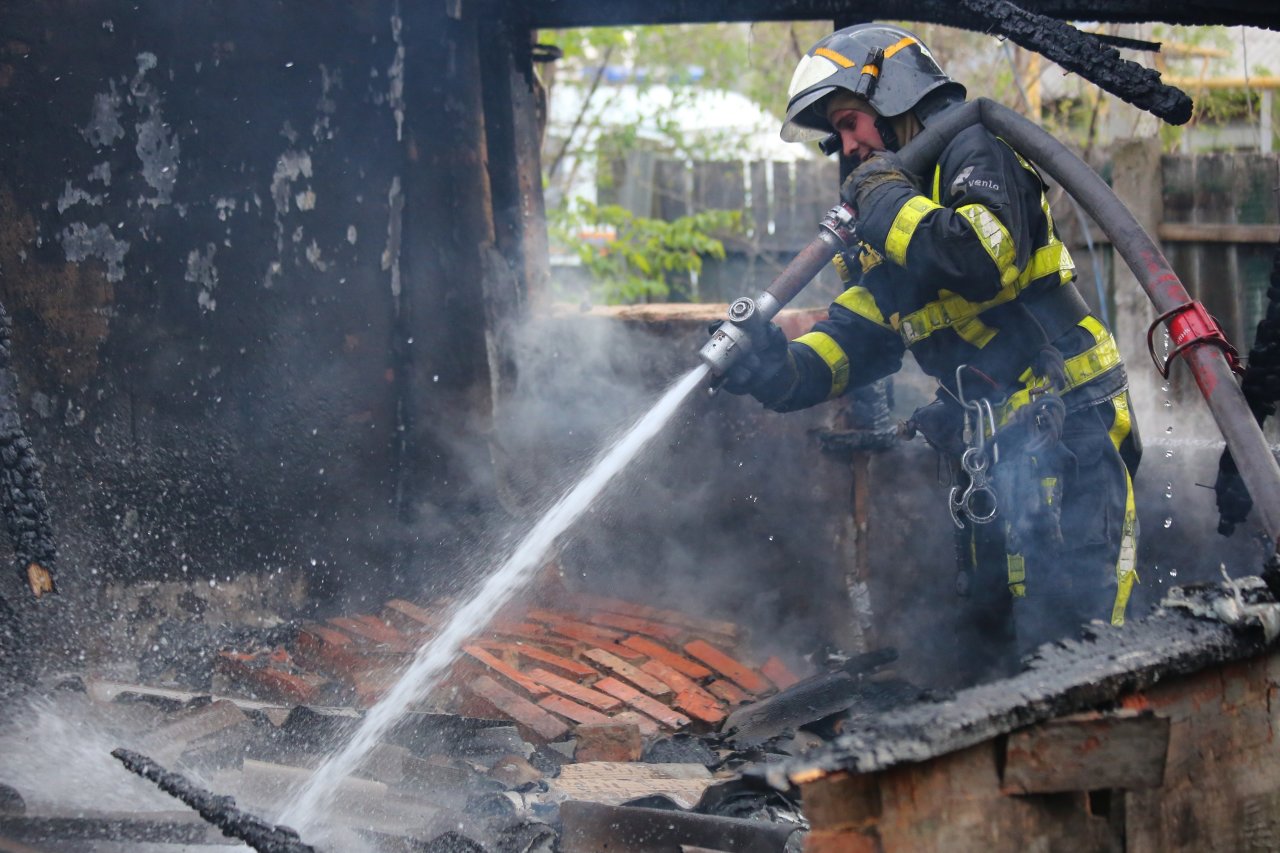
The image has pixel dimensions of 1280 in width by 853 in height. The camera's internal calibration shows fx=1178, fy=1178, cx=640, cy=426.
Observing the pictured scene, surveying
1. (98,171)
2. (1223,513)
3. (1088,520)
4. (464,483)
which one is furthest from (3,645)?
(1223,513)

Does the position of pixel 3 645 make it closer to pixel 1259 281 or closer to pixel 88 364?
pixel 88 364

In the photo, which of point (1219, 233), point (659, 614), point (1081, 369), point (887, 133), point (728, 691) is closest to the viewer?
point (1081, 369)

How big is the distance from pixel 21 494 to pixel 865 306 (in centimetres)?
308

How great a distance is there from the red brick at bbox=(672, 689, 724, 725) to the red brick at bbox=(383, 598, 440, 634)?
3.89ft

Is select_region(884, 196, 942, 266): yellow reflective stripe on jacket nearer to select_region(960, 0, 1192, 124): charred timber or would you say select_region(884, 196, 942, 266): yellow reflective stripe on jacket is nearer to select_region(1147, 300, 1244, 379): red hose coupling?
select_region(1147, 300, 1244, 379): red hose coupling

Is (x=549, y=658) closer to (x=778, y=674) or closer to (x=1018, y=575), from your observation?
(x=778, y=674)

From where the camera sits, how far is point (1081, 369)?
395cm

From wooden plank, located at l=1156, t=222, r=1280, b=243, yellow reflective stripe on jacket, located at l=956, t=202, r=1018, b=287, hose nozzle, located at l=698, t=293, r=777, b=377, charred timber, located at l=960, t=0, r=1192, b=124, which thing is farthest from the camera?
wooden plank, located at l=1156, t=222, r=1280, b=243

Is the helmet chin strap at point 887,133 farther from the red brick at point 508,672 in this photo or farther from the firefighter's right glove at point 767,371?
the red brick at point 508,672

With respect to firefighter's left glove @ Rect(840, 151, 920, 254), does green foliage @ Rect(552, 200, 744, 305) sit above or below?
above

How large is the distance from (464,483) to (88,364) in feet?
6.30

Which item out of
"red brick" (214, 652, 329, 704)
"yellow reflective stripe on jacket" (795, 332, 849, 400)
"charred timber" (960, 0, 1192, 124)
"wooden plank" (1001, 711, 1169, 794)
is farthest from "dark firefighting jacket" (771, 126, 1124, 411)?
"red brick" (214, 652, 329, 704)

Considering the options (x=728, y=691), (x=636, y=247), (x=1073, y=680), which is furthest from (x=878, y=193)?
(x=636, y=247)

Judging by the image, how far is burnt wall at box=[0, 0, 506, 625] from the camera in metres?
4.43
